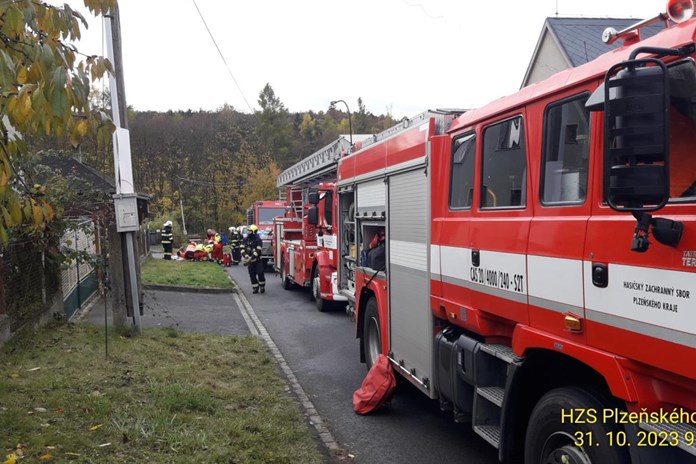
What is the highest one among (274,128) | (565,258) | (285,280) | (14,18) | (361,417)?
(274,128)

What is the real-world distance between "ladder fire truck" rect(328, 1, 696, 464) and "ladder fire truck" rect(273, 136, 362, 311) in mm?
5224

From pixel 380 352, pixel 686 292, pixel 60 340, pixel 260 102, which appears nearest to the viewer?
pixel 686 292

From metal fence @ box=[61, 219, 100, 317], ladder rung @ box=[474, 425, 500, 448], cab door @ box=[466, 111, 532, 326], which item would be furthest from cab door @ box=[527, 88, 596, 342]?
metal fence @ box=[61, 219, 100, 317]

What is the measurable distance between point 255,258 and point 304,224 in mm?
2154

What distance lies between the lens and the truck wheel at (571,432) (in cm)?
296

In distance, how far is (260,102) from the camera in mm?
69562

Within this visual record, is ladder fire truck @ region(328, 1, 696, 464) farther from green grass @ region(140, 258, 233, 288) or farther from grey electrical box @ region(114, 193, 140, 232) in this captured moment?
green grass @ region(140, 258, 233, 288)

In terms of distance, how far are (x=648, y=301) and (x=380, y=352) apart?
4346 mm

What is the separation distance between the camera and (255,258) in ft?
51.8

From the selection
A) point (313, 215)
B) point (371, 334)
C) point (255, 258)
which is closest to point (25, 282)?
point (371, 334)

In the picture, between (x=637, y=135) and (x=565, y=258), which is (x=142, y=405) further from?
Answer: (x=637, y=135)

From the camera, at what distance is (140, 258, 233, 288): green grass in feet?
54.0

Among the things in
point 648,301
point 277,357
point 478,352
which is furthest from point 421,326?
point 277,357

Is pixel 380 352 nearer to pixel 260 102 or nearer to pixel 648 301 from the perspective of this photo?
pixel 648 301
